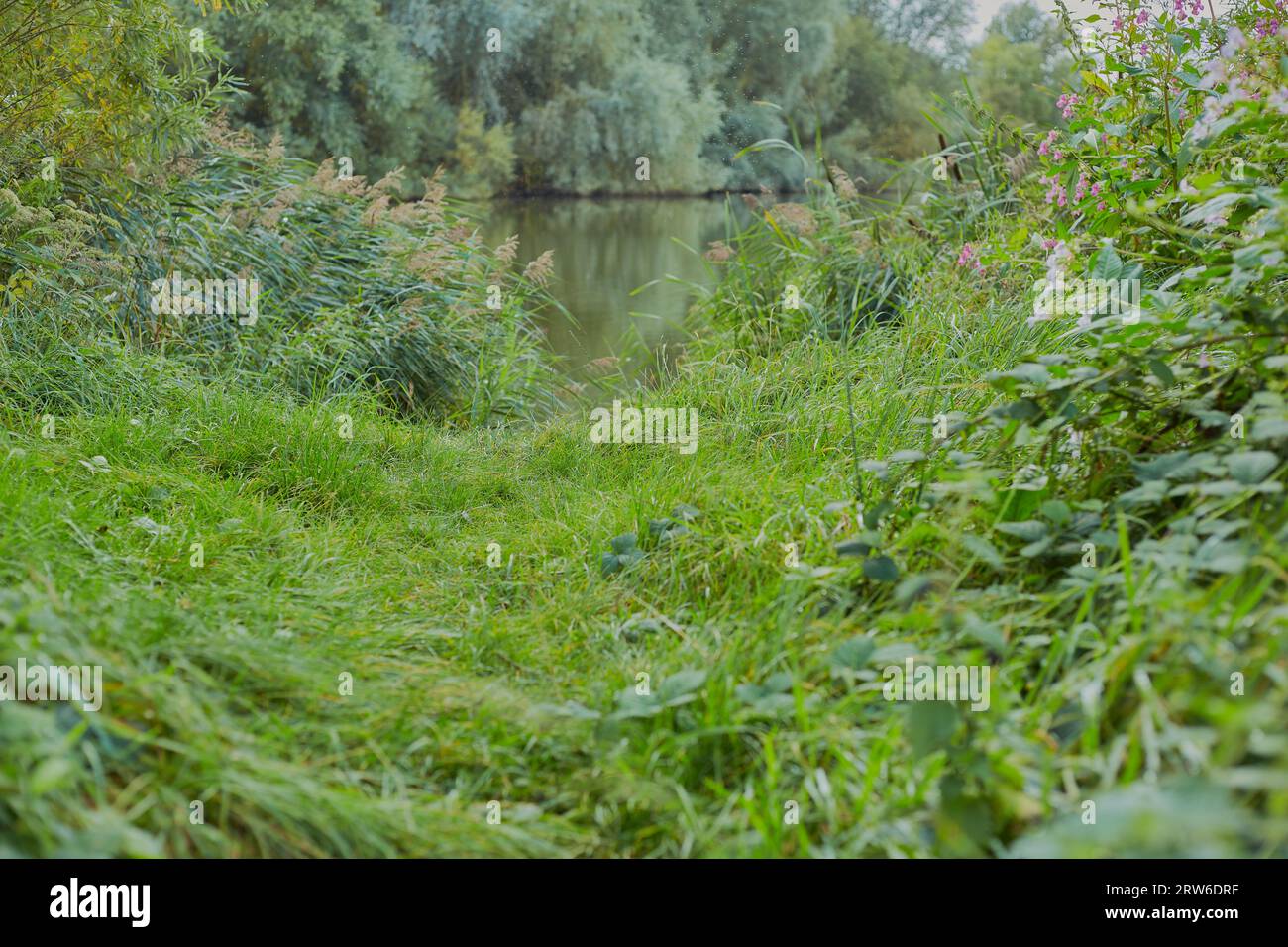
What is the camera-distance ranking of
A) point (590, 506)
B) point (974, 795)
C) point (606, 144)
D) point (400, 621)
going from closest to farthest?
point (974, 795) → point (400, 621) → point (590, 506) → point (606, 144)

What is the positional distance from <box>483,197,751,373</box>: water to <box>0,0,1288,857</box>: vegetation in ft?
5.88

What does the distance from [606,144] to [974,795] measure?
13.9m

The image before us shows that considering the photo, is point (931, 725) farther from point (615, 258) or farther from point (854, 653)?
point (615, 258)

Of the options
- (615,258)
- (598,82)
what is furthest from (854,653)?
(598,82)

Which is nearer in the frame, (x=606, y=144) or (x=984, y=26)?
(x=606, y=144)

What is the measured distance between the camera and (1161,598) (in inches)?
53.4

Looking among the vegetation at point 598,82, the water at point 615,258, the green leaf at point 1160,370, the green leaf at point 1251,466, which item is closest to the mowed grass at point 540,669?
the green leaf at point 1251,466

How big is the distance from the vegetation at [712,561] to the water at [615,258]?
5.88 ft

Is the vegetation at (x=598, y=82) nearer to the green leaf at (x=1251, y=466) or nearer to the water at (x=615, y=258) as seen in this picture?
the water at (x=615, y=258)

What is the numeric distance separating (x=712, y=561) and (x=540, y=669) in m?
0.46

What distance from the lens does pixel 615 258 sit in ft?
32.7

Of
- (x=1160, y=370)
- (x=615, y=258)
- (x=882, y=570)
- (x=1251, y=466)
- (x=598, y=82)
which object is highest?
(x=598, y=82)
